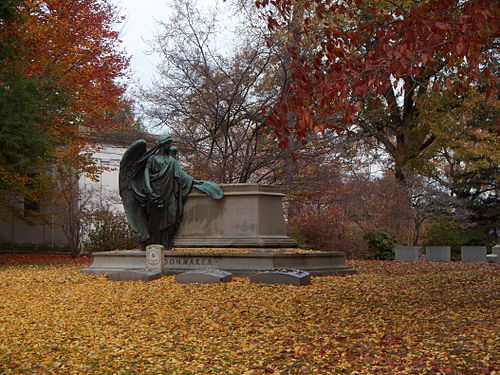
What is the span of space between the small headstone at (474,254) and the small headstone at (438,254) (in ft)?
1.83

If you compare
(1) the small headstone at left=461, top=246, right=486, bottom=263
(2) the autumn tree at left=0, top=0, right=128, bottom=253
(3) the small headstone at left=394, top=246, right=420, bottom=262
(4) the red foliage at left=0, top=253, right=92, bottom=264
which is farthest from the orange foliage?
(1) the small headstone at left=461, top=246, right=486, bottom=263

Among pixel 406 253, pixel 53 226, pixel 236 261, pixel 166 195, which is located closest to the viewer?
pixel 236 261

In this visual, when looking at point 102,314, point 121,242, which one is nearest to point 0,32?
point 121,242

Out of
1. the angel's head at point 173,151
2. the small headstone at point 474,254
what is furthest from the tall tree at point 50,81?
the small headstone at point 474,254

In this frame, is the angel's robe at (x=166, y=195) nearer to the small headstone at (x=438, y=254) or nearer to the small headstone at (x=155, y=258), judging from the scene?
the small headstone at (x=155, y=258)

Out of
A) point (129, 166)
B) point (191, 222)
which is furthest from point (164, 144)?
point (191, 222)

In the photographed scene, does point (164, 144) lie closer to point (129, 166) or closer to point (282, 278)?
point (129, 166)

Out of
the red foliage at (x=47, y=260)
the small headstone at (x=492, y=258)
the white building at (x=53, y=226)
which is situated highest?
the white building at (x=53, y=226)

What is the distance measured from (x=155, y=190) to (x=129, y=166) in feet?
3.14

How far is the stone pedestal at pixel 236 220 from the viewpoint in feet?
48.5

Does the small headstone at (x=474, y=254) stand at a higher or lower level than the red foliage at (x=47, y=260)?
higher

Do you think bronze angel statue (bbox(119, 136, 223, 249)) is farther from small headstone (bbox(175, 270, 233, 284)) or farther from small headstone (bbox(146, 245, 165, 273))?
small headstone (bbox(175, 270, 233, 284))

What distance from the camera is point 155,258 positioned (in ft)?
45.7

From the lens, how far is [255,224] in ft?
48.5
